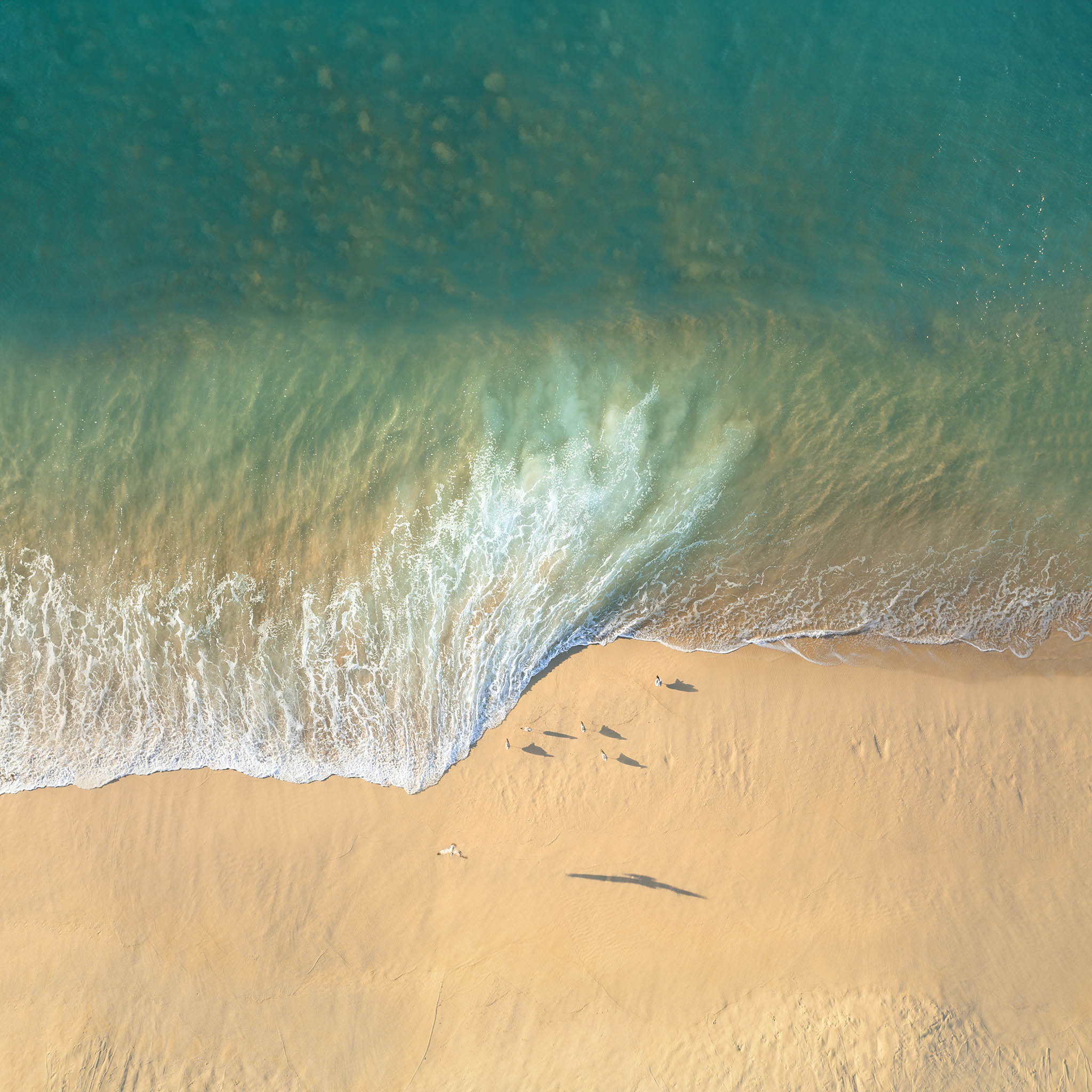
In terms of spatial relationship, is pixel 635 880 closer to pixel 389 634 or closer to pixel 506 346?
pixel 389 634

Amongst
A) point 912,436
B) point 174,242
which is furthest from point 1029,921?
point 174,242

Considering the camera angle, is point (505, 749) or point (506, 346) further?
point (506, 346)

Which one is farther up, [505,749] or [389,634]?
[389,634]

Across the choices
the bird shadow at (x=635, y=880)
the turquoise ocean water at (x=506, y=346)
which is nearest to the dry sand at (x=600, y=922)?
the bird shadow at (x=635, y=880)

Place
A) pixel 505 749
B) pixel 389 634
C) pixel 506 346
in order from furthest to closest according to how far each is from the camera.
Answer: pixel 506 346
pixel 389 634
pixel 505 749

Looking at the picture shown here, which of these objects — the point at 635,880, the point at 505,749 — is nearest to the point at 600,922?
the point at 635,880

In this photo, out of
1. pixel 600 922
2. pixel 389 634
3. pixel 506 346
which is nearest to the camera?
pixel 600 922
